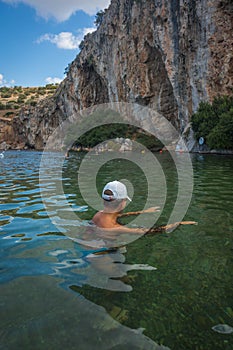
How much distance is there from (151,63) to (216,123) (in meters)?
29.2

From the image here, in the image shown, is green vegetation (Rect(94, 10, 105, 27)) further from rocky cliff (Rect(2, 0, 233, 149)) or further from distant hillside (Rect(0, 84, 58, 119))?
distant hillside (Rect(0, 84, 58, 119))

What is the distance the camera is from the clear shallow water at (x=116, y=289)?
2.49 metres

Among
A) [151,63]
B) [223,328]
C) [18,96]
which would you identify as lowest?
[223,328]

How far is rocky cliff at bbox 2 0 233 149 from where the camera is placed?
3803cm

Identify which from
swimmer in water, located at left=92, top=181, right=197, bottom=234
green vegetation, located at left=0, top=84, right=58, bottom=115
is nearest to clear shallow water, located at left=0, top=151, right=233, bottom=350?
swimmer in water, located at left=92, top=181, right=197, bottom=234

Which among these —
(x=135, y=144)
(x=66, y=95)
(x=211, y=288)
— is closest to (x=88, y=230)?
(x=211, y=288)

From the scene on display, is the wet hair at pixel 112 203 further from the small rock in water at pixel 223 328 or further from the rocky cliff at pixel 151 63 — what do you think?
the rocky cliff at pixel 151 63

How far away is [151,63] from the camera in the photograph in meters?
56.5

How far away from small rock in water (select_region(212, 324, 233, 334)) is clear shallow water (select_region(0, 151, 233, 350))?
1.6 inches

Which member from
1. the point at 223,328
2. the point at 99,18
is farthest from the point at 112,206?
the point at 99,18

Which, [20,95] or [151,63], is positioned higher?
[20,95]

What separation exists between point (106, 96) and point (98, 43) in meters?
12.6

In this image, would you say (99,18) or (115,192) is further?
(99,18)

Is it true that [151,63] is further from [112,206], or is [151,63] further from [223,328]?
[223,328]
